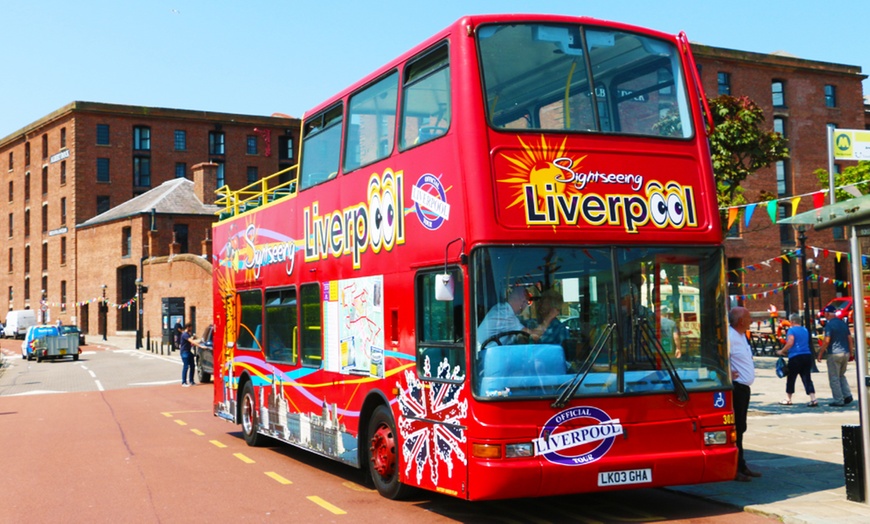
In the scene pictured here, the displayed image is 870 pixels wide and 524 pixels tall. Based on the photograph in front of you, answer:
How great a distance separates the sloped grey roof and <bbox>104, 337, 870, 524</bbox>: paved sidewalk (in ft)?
175

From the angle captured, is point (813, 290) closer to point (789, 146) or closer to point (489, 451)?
point (789, 146)

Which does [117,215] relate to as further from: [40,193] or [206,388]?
[206,388]

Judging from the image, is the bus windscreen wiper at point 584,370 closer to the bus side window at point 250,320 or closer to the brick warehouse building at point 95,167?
the bus side window at point 250,320

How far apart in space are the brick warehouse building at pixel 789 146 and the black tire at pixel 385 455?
2037 inches

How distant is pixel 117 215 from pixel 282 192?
59.5 metres

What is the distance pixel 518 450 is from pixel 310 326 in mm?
4574

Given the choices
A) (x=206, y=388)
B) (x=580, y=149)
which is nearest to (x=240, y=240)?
(x=580, y=149)

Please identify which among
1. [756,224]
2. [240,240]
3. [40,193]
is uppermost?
[40,193]

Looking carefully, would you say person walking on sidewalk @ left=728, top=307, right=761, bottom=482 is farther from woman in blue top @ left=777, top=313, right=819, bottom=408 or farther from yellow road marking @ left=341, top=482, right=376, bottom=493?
woman in blue top @ left=777, top=313, right=819, bottom=408

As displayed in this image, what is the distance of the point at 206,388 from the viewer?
89.8ft

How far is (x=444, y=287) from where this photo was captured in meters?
7.83

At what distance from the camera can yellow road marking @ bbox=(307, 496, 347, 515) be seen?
893 centimetres

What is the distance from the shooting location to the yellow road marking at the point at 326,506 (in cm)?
893

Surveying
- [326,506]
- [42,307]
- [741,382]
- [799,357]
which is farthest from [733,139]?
[42,307]
